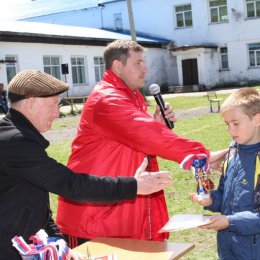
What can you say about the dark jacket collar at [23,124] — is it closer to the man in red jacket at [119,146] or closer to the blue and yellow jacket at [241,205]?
the man in red jacket at [119,146]

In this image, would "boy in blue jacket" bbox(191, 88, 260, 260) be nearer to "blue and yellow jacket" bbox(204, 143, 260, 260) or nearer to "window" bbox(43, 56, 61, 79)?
"blue and yellow jacket" bbox(204, 143, 260, 260)

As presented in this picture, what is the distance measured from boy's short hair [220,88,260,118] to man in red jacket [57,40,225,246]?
1.23 feet

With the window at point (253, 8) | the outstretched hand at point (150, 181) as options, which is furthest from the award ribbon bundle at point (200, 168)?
the window at point (253, 8)

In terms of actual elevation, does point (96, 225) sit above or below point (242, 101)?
below

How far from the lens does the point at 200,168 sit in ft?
9.68

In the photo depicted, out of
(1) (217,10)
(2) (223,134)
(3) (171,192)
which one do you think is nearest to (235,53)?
(1) (217,10)

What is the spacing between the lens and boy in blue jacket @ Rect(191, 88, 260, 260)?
2.90 meters

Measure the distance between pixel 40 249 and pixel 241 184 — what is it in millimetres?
1311

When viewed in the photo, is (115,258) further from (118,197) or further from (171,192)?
(171,192)

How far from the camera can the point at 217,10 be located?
3888 cm

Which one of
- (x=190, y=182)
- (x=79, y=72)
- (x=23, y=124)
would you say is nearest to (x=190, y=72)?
(x=79, y=72)

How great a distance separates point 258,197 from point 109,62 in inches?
53.3

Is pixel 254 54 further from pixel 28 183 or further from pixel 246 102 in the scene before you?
pixel 28 183

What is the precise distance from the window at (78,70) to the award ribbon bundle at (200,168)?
29.9 metres
